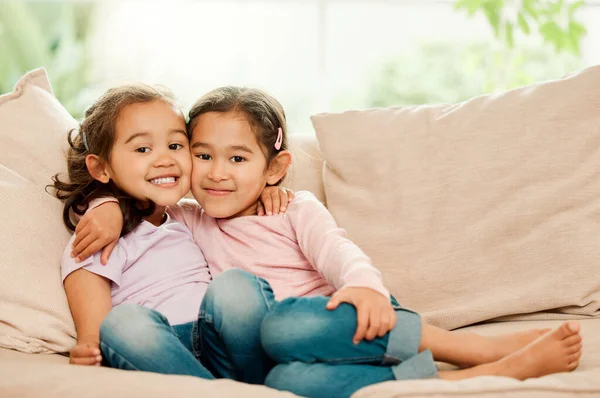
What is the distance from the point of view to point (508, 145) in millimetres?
1707

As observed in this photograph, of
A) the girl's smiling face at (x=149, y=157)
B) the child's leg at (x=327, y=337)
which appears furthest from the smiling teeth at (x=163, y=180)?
the child's leg at (x=327, y=337)

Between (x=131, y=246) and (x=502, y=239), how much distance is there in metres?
0.82

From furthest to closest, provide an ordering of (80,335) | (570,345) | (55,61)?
(55,61) → (80,335) → (570,345)

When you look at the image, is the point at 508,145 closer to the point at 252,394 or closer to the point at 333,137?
the point at 333,137

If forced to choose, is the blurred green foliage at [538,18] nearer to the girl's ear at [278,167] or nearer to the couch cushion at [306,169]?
the couch cushion at [306,169]

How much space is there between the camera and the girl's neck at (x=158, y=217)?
5.37 feet

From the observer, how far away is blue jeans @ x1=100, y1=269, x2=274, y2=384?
4.14 feet

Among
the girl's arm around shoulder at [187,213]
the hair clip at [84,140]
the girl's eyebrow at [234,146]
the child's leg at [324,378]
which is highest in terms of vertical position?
the hair clip at [84,140]

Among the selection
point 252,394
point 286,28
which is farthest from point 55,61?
point 252,394

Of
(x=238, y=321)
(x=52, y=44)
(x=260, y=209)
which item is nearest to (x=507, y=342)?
(x=238, y=321)

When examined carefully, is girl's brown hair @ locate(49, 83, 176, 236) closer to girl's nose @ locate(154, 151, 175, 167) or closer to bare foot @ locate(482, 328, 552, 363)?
girl's nose @ locate(154, 151, 175, 167)

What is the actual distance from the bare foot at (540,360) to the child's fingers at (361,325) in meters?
0.16

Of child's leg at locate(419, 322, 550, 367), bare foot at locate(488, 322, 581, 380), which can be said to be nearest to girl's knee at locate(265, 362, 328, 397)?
child's leg at locate(419, 322, 550, 367)

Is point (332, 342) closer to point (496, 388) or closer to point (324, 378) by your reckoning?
point (324, 378)
